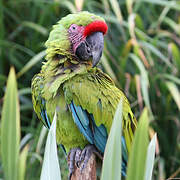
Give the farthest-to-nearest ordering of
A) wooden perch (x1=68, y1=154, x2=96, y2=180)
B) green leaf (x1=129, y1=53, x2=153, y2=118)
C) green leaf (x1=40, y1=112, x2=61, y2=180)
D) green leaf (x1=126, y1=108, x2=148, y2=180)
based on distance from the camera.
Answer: green leaf (x1=129, y1=53, x2=153, y2=118)
wooden perch (x1=68, y1=154, x2=96, y2=180)
green leaf (x1=40, y1=112, x2=61, y2=180)
green leaf (x1=126, y1=108, x2=148, y2=180)

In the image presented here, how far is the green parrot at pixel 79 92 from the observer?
3.70ft

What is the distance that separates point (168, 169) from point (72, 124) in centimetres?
102

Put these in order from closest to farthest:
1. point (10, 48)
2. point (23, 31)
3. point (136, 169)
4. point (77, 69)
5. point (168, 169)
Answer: point (136, 169)
point (77, 69)
point (168, 169)
point (10, 48)
point (23, 31)

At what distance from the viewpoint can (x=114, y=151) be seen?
0.64 m

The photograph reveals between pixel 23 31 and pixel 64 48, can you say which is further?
pixel 23 31

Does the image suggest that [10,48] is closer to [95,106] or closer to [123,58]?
[123,58]

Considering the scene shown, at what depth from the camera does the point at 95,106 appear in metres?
1.15

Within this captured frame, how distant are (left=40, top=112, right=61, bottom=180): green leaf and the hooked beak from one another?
0.46 metres

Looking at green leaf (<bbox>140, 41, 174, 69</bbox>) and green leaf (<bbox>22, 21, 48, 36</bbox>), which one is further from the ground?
green leaf (<bbox>22, 21, 48, 36</bbox>)

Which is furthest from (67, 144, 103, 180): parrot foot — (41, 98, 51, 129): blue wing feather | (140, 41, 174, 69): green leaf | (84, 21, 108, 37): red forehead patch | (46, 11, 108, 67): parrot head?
(140, 41, 174, 69): green leaf

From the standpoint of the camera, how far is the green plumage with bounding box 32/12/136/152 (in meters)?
1.13

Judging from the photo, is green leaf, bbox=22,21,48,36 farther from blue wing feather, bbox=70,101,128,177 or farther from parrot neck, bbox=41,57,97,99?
blue wing feather, bbox=70,101,128,177

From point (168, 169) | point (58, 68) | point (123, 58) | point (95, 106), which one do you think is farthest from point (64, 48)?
point (168, 169)

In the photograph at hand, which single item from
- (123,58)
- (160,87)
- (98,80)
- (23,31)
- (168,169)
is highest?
(23,31)
